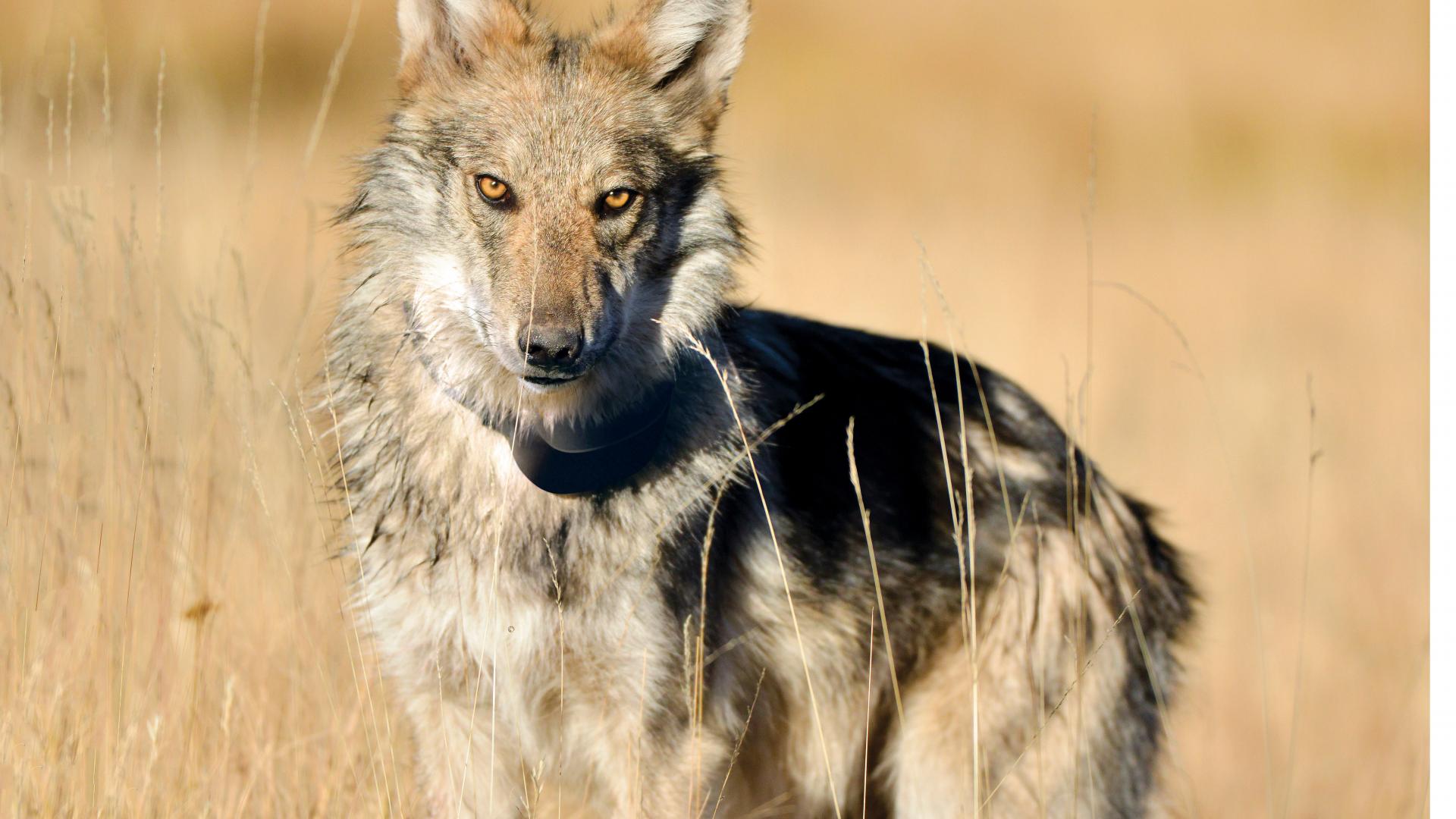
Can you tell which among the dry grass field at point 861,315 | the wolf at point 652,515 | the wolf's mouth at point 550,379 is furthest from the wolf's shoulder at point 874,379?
the wolf's mouth at point 550,379

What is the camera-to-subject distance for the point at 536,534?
329 centimetres

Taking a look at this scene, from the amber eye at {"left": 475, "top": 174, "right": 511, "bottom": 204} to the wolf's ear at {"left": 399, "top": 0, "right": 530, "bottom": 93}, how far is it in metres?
0.44

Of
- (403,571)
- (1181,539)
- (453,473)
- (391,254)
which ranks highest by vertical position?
(391,254)

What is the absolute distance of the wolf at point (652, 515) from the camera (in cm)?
320

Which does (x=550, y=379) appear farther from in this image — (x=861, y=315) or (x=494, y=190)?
(x=861, y=315)

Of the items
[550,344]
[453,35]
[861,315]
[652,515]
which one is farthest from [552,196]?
[861,315]

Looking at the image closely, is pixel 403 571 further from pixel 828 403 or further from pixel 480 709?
pixel 828 403

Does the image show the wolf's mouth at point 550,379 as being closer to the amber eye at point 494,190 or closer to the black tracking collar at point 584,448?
the black tracking collar at point 584,448

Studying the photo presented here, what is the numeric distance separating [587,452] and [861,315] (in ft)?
22.5

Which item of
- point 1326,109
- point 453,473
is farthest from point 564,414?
point 1326,109

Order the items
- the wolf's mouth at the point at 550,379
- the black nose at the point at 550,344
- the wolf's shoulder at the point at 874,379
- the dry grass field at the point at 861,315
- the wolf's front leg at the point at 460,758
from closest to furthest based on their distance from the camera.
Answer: the black nose at the point at 550,344
the wolf's mouth at the point at 550,379
the wolf's front leg at the point at 460,758
the dry grass field at the point at 861,315
the wolf's shoulder at the point at 874,379

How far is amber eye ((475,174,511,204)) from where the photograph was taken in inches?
125

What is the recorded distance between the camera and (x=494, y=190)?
10.4 ft

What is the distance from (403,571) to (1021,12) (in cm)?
1554
